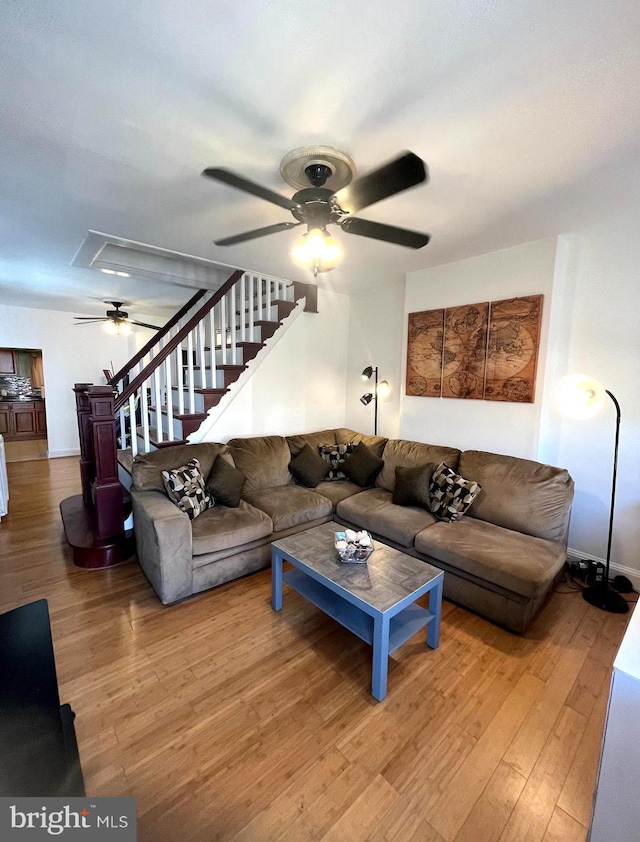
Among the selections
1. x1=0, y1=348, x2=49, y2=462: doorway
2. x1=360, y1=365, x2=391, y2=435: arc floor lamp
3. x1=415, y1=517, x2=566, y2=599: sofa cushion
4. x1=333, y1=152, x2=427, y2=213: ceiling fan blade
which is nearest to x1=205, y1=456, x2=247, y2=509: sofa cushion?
x1=415, y1=517, x2=566, y2=599: sofa cushion

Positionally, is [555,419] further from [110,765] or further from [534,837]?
[110,765]

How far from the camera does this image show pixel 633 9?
1031mm

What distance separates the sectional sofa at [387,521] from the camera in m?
2.18

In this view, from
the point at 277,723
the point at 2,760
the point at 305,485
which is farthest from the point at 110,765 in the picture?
the point at 305,485

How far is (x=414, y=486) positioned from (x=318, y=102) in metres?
2.53

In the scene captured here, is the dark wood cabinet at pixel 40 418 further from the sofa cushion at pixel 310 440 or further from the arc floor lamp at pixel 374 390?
the arc floor lamp at pixel 374 390

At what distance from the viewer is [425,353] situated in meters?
3.55

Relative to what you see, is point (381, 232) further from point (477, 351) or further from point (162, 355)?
point (162, 355)

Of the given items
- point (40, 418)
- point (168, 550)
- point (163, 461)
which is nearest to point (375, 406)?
point (163, 461)

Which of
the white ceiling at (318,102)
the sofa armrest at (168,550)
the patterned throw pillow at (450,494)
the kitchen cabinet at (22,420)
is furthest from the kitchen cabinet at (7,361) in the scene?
the patterned throw pillow at (450,494)

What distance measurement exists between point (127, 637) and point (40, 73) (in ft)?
8.73

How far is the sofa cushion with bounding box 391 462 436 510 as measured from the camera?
2.90 metres

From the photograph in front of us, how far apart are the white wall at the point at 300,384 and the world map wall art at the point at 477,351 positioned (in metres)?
1.14

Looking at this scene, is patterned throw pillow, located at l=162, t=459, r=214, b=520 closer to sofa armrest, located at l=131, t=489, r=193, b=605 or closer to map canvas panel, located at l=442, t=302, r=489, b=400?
sofa armrest, located at l=131, t=489, r=193, b=605
